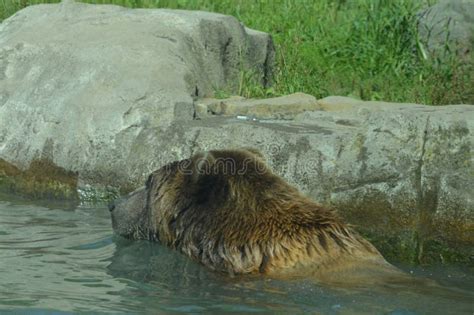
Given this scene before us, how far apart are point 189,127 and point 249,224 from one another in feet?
7.60

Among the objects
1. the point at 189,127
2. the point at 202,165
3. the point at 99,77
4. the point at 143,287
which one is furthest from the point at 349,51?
the point at 143,287

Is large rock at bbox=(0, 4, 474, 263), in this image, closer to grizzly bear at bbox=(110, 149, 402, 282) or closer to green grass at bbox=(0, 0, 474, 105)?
green grass at bbox=(0, 0, 474, 105)

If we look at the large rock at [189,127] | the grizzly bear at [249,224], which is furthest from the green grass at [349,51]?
the grizzly bear at [249,224]

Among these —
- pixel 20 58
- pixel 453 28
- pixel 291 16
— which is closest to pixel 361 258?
pixel 20 58

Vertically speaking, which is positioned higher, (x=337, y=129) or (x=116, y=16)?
(x=116, y=16)

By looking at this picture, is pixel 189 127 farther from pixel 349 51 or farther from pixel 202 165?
pixel 349 51

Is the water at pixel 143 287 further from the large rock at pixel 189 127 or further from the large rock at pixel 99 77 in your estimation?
the large rock at pixel 99 77

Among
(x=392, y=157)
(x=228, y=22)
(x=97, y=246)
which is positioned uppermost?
(x=228, y=22)

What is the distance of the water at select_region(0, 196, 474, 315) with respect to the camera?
5406 millimetres

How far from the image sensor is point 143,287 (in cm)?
604

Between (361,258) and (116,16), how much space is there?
5143 millimetres

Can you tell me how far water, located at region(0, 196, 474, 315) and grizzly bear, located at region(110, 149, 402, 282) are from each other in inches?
4.6

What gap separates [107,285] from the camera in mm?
6070

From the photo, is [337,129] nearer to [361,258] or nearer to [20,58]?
[361,258]
